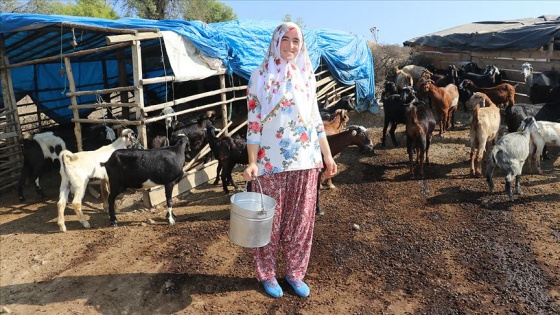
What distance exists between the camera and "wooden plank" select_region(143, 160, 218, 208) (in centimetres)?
687

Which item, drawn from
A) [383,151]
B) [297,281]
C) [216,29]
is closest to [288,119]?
[297,281]

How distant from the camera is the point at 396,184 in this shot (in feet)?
25.0

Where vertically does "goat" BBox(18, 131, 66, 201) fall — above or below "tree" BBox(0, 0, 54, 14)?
below

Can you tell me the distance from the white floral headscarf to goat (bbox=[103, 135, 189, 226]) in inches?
125

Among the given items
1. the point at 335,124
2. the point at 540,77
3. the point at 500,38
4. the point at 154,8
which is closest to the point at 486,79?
the point at 540,77

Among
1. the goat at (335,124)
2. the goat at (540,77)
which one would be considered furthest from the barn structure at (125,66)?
the goat at (540,77)

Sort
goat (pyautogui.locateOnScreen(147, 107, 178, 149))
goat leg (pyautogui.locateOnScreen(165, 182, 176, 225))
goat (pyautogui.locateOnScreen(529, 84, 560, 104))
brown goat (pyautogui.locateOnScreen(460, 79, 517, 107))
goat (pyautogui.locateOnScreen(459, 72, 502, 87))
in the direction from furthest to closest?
goat (pyautogui.locateOnScreen(459, 72, 502, 87)) → brown goat (pyautogui.locateOnScreen(460, 79, 517, 107)) → goat (pyautogui.locateOnScreen(529, 84, 560, 104)) → goat (pyautogui.locateOnScreen(147, 107, 178, 149)) → goat leg (pyautogui.locateOnScreen(165, 182, 176, 225))

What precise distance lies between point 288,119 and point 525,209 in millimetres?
4682

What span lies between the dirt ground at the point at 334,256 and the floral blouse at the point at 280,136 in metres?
1.42

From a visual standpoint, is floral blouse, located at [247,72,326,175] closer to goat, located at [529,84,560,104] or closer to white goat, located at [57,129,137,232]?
white goat, located at [57,129,137,232]

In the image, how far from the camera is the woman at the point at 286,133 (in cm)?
349

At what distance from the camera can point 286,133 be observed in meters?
3.54

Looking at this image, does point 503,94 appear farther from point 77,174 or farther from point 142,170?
point 77,174

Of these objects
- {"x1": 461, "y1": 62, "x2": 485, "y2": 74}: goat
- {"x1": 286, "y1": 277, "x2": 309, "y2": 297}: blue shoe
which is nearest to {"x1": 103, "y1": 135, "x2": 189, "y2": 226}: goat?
{"x1": 286, "y1": 277, "x2": 309, "y2": 297}: blue shoe
